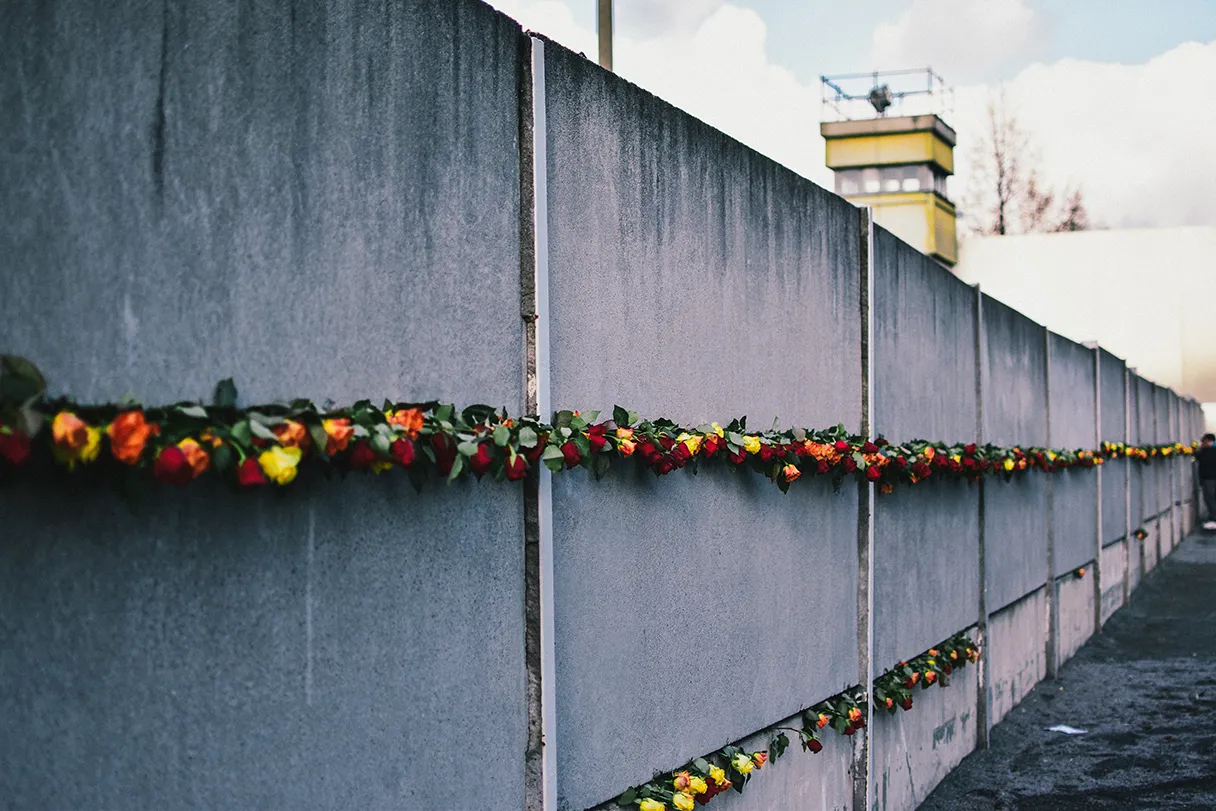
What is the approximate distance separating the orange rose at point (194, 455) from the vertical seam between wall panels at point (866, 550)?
11.9 ft

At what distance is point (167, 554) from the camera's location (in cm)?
205

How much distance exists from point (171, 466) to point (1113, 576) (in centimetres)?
1314

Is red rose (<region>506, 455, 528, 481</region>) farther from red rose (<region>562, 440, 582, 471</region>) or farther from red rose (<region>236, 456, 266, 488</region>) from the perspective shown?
red rose (<region>236, 456, 266, 488</region>)

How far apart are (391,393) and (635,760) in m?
1.39

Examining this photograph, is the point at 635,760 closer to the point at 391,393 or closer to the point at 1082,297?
the point at 391,393

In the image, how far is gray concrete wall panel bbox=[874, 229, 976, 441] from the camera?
227 inches

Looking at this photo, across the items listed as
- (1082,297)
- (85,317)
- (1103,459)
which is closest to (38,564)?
(85,317)

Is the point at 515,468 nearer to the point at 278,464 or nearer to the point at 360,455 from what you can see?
the point at 360,455

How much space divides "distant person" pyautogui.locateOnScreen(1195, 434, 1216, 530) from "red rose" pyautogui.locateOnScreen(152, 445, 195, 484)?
26425 mm

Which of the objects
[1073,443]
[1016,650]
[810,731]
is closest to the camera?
[810,731]

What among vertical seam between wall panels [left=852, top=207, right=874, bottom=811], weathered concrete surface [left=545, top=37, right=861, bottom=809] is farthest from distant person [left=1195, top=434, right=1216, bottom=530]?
weathered concrete surface [left=545, top=37, right=861, bottom=809]

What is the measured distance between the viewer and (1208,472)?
25.6 m

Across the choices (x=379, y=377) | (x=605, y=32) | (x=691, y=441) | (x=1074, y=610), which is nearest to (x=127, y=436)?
(x=379, y=377)

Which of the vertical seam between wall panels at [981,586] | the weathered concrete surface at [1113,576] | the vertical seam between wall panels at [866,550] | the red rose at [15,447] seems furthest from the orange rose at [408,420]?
the weathered concrete surface at [1113,576]
